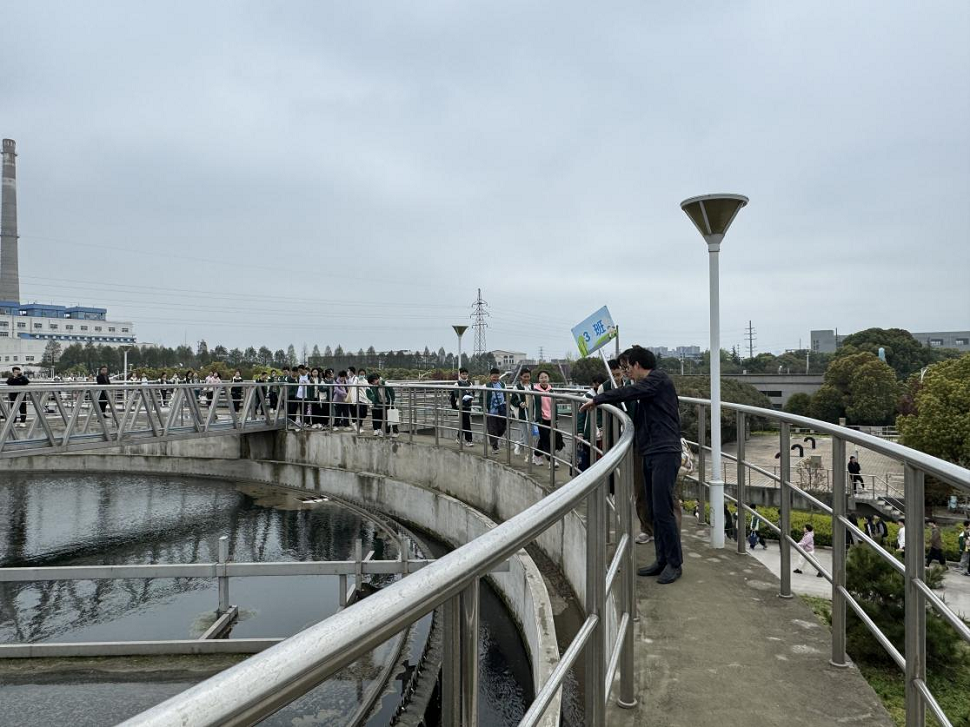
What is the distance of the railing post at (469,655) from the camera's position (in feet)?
3.83

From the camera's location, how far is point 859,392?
206 ft

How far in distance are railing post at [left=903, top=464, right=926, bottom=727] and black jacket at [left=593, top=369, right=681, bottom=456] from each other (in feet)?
7.55

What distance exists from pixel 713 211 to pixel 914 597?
377cm

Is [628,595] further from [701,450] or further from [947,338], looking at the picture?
[947,338]

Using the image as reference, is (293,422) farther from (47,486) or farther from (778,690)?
(778,690)

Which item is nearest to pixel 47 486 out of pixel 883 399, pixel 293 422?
pixel 293 422

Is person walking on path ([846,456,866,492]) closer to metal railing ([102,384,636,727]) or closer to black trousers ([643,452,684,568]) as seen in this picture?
black trousers ([643,452,684,568])

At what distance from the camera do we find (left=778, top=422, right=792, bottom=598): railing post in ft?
13.9

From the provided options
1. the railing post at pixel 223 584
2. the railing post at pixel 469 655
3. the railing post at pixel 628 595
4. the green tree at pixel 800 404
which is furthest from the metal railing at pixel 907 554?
the green tree at pixel 800 404

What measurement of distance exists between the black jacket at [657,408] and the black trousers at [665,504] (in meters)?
0.07

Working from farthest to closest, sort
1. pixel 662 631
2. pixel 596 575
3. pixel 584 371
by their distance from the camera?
pixel 584 371
pixel 662 631
pixel 596 575

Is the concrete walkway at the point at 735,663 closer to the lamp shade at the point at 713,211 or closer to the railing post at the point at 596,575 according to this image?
the railing post at the point at 596,575

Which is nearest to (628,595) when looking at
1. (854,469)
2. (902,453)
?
(902,453)

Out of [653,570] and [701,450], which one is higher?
[701,450]
